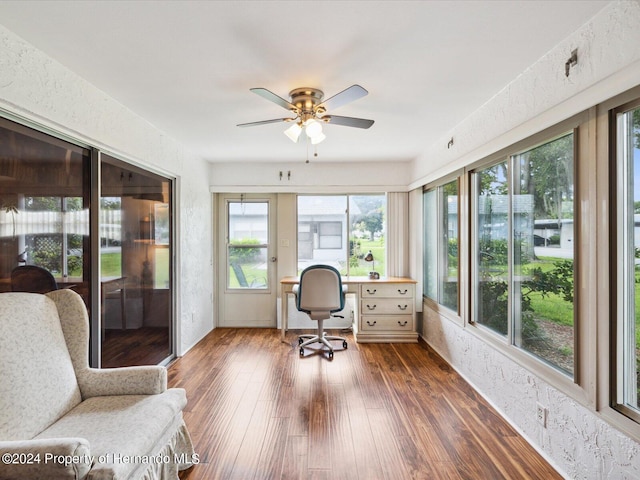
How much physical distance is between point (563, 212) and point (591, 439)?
47.3 inches

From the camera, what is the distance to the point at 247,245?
5168mm

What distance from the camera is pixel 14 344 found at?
5.27 feet

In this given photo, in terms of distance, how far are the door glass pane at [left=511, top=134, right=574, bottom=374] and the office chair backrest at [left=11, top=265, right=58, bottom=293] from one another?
3.14 meters

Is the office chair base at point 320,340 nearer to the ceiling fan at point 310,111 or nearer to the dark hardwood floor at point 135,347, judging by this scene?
the dark hardwood floor at point 135,347

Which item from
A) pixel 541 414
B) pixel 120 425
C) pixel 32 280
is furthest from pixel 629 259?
pixel 32 280

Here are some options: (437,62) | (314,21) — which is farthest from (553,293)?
(314,21)

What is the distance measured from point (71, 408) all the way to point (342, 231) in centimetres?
386

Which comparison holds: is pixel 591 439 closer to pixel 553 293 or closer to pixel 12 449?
pixel 553 293

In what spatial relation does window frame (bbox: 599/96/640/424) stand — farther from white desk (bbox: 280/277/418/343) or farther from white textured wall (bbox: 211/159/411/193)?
white textured wall (bbox: 211/159/411/193)

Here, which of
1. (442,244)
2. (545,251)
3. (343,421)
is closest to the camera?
(545,251)

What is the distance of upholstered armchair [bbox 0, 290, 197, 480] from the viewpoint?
1.26 m

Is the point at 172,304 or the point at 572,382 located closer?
the point at 572,382

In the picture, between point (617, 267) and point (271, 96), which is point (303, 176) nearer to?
point (271, 96)

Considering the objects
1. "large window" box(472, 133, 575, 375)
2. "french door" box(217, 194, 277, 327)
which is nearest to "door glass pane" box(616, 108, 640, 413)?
"large window" box(472, 133, 575, 375)
